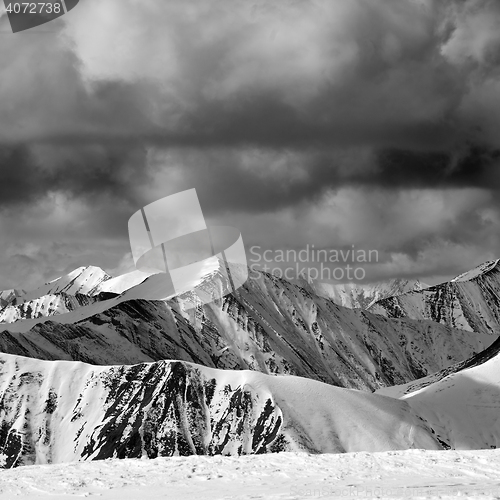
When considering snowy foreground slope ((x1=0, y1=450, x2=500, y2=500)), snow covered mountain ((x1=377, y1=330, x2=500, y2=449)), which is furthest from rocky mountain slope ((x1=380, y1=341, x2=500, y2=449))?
snowy foreground slope ((x1=0, y1=450, x2=500, y2=500))

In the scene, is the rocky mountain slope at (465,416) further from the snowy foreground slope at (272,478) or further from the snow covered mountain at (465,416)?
the snowy foreground slope at (272,478)

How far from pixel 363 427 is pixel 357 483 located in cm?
13897

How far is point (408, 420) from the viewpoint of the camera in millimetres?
182500

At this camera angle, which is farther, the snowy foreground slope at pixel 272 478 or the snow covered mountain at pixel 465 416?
the snow covered mountain at pixel 465 416

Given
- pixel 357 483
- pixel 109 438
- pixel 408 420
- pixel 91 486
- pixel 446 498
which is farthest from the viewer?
pixel 109 438

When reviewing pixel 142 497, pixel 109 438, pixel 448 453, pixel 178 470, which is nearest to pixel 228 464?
pixel 178 470

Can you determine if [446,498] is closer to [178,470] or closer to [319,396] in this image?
[178,470]

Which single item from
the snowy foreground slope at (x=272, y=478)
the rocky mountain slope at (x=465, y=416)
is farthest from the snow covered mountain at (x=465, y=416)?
the snowy foreground slope at (x=272, y=478)

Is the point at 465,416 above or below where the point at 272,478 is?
below

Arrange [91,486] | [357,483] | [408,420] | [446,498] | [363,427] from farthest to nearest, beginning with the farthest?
[408,420] < [363,427] < [91,486] < [357,483] < [446,498]

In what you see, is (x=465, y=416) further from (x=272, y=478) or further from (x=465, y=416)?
(x=272, y=478)

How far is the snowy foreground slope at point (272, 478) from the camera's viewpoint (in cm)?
3472

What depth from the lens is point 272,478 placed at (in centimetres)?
3941

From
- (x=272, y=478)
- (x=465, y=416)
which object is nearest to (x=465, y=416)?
(x=465, y=416)
